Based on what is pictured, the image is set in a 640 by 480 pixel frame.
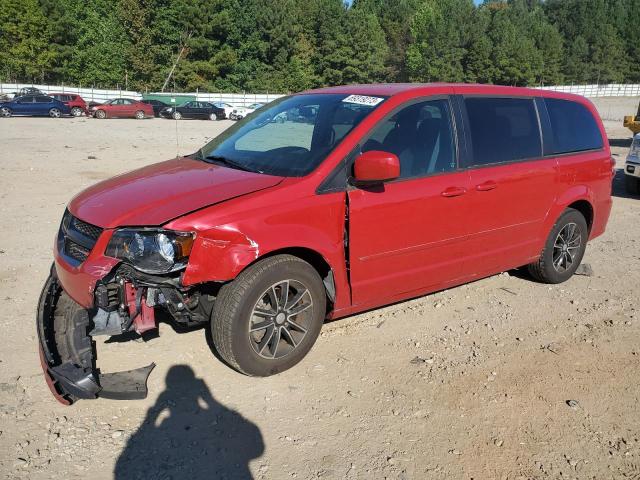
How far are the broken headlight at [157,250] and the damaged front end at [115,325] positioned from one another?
0.19ft

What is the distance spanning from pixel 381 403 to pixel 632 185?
941 centimetres

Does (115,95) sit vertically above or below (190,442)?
above

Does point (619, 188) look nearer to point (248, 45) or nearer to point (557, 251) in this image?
point (557, 251)

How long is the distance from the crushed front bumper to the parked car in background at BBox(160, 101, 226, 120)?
35147mm

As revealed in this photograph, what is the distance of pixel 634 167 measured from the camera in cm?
1015

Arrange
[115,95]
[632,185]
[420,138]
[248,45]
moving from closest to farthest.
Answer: [420,138] → [632,185] → [115,95] → [248,45]

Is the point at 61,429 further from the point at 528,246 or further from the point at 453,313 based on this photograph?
the point at 528,246

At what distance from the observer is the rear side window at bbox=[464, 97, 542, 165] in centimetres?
452

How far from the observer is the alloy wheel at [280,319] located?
3619 millimetres

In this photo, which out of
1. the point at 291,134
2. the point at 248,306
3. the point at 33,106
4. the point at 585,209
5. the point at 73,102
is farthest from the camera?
the point at 73,102

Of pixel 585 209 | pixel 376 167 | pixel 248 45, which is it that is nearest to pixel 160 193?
pixel 376 167

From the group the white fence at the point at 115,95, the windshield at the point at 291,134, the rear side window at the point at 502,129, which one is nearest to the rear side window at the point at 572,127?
the rear side window at the point at 502,129

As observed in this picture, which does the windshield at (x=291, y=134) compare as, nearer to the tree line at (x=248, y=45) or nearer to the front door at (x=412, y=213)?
the front door at (x=412, y=213)

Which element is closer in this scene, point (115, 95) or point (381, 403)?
point (381, 403)
